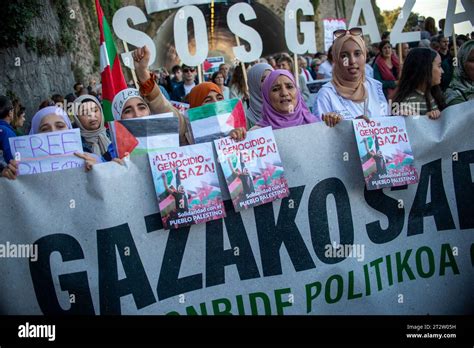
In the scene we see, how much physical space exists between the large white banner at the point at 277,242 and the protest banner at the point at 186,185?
0.24 ft

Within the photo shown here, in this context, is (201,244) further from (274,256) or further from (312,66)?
(312,66)

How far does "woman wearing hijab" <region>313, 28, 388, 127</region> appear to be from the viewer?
209 inches

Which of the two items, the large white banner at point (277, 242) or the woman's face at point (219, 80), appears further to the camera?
the woman's face at point (219, 80)

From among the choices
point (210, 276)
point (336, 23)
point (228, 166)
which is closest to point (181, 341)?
point (210, 276)

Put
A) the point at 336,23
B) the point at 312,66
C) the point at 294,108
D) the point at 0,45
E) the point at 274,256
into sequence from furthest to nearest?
the point at 312,66, the point at 336,23, the point at 0,45, the point at 294,108, the point at 274,256

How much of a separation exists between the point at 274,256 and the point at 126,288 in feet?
2.97

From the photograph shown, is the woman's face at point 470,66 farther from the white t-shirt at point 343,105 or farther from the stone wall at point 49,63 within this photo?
the stone wall at point 49,63

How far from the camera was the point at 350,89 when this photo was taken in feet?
17.7

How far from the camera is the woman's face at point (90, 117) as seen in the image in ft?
18.1

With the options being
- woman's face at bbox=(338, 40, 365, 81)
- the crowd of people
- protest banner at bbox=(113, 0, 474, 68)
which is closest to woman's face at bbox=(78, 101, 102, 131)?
the crowd of people

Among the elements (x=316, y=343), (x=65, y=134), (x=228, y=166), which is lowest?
(x=316, y=343)

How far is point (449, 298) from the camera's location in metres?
4.66

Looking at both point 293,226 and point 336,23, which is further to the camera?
point 336,23

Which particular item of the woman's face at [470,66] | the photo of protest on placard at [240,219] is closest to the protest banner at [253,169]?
the photo of protest on placard at [240,219]
